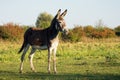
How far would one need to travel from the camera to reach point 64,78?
1398 centimetres

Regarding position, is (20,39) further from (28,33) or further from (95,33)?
(28,33)

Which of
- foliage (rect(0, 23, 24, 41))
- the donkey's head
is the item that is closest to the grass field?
the donkey's head

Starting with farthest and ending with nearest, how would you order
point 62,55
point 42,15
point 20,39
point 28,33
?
point 42,15, point 20,39, point 62,55, point 28,33

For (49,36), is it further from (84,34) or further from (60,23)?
(84,34)

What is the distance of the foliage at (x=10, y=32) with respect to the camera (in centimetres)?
5347

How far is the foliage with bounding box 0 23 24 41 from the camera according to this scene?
2105 inches

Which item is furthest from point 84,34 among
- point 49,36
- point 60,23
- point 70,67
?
point 60,23

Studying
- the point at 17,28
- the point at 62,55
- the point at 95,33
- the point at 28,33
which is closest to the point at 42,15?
the point at 95,33

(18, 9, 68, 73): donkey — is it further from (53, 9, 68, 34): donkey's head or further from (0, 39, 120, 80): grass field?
(0, 39, 120, 80): grass field

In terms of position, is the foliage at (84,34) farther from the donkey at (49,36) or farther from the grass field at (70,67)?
the donkey at (49,36)

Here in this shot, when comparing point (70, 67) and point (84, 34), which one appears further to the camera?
point (84, 34)

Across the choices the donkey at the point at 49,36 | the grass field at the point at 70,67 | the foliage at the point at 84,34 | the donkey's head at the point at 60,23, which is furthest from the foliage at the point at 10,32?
the donkey's head at the point at 60,23

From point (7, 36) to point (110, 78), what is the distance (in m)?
41.7

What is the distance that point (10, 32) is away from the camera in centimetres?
5403
